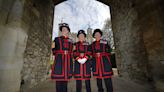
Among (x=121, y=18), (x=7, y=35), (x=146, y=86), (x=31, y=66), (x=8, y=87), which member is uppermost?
(x=121, y=18)

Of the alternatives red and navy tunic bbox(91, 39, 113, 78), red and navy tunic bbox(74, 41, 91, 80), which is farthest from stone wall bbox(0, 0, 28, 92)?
red and navy tunic bbox(91, 39, 113, 78)

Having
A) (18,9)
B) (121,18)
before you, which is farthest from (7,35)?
(121,18)

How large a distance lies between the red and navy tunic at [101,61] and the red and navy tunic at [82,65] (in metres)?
0.11

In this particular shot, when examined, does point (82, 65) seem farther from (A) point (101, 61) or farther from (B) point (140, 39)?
(B) point (140, 39)

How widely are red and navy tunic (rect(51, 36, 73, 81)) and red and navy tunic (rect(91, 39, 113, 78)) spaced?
469 millimetres

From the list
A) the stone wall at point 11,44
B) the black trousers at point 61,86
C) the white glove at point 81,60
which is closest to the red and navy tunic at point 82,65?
the white glove at point 81,60

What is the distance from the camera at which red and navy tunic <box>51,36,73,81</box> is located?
155 cm

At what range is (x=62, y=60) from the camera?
5.29 feet

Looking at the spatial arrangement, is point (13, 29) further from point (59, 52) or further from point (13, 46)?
point (59, 52)

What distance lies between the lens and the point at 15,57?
171 cm

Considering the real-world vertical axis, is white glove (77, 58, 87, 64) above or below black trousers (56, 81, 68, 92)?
above

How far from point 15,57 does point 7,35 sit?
380 mm

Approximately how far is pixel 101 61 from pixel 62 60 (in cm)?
70

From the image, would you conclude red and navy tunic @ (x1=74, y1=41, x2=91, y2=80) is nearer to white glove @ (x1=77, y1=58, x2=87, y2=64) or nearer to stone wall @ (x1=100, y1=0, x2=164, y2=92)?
white glove @ (x1=77, y1=58, x2=87, y2=64)
